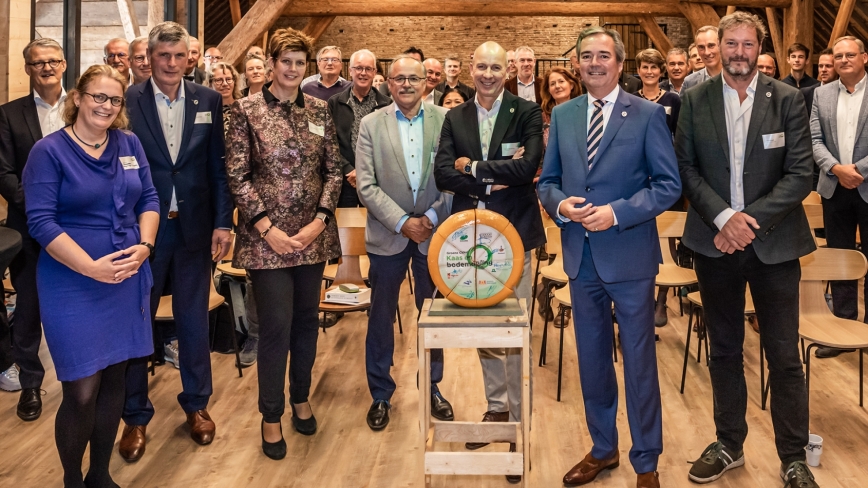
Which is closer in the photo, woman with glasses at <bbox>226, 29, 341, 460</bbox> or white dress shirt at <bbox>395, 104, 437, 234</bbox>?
woman with glasses at <bbox>226, 29, 341, 460</bbox>

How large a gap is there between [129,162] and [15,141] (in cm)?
126

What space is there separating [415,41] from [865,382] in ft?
42.7

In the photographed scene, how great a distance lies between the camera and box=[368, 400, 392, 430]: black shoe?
356 centimetres

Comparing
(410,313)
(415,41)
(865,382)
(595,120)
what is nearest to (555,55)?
(415,41)

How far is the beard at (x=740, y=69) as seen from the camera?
2773 millimetres

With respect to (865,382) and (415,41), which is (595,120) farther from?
(415,41)

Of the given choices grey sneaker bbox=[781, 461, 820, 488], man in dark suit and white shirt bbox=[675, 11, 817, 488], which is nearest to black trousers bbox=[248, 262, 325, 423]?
man in dark suit and white shirt bbox=[675, 11, 817, 488]

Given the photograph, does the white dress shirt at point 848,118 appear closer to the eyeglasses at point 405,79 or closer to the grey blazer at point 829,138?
the grey blazer at point 829,138

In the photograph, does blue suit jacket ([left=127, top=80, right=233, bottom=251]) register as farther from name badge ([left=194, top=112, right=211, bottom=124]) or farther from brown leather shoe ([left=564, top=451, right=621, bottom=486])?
brown leather shoe ([left=564, top=451, right=621, bottom=486])

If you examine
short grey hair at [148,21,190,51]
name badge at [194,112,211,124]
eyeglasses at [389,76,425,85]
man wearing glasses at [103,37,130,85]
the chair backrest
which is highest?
man wearing glasses at [103,37,130,85]

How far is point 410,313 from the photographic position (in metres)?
5.67

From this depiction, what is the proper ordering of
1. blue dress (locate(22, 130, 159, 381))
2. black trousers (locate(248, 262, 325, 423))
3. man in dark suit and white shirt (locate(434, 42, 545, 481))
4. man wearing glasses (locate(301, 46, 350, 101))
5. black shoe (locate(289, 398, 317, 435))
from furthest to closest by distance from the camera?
man wearing glasses (locate(301, 46, 350, 101)), black shoe (locate(289, 398, 317, 435)), black trousers (locate(248, 262, 325, 423)), man in dark suit and white shirt (locate(434, 42, 545, 481)), blue dress (locate(22, 130, 159, 381))

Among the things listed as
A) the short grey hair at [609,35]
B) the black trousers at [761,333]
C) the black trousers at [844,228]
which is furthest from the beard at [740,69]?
the black trousers at [844,228]

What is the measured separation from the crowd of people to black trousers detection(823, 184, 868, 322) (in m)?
2.11
